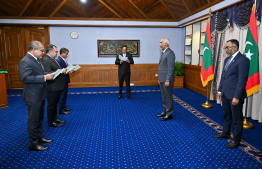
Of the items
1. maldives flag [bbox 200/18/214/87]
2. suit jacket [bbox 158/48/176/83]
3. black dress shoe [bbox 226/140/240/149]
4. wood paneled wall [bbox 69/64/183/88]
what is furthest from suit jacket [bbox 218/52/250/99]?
wood paneled wall [bbox 69/64/183/88]

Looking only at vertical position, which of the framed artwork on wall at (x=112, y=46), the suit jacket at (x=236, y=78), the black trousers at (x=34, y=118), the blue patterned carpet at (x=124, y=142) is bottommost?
the blue patterned carpet at (x=124, y=142)

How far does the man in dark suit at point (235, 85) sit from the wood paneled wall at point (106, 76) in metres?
5.60

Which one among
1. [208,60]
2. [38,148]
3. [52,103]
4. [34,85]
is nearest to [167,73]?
→ [208,60]

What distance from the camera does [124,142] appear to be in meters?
3.16

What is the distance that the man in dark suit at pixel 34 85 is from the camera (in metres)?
2.56

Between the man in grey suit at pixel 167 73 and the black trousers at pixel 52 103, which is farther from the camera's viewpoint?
the man in grey suit at pixel 167 73

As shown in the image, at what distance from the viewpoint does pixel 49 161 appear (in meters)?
2.60

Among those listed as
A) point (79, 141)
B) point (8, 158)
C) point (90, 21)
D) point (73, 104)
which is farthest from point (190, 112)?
point (90, 21)

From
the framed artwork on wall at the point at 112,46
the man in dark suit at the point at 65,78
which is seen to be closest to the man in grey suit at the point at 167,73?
the man in dark suit at the point at 65,78

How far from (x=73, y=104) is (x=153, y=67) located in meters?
4.26

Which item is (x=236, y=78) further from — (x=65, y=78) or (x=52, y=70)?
(x=65, y=78)

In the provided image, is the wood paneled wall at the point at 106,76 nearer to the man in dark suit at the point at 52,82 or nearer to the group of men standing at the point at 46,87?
the man in dark suit at the point at 52,82

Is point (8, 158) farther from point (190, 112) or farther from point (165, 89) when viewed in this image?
point (190, 112)

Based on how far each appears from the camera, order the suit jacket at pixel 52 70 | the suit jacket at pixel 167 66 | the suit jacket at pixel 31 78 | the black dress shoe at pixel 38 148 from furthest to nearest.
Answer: the suit jacket at pixel 167 66 < the suit jacket at pixel 52 70 < the black dress shoe at pixel 38 148 < the suit jacket at pixel 31 78
